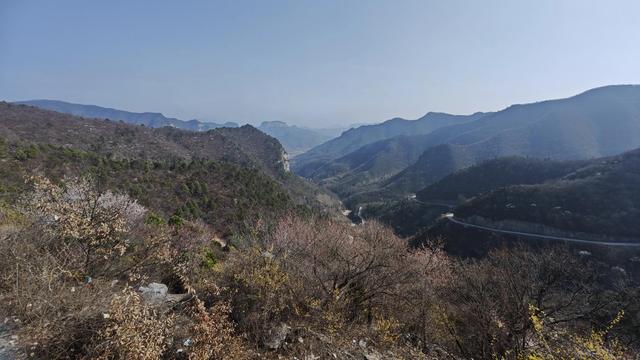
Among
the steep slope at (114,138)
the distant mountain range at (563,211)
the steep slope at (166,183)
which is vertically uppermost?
the steep slope at (114,138)

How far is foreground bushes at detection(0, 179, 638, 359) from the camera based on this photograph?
5.73m

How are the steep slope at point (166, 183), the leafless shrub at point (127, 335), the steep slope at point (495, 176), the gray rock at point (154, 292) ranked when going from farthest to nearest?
1. the steep slope at point (495, 176)
2. the steep slope at point (166, 183)
3. the gray rock at point (154, 292)
4. the leafless shrub at point (127, 335)

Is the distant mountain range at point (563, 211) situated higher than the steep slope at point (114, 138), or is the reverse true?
the steep slope at point (114, 138)

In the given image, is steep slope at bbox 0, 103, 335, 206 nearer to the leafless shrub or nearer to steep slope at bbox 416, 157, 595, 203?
the leafless shrub

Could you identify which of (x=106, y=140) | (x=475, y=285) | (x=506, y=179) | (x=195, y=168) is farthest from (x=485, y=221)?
(x=106, y=140)

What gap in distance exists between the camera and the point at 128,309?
5.50m

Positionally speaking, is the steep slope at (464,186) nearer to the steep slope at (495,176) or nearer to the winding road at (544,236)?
the steep slope at (495,176)

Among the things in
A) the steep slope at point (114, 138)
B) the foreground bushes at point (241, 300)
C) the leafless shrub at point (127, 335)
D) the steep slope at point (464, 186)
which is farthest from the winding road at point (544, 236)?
the leafless shrub at point (127, 335)

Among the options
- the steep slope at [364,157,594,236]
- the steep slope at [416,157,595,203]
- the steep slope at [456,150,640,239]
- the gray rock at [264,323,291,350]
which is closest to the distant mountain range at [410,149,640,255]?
the steep slope at [456,150,640,239]

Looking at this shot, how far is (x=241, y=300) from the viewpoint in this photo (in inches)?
320

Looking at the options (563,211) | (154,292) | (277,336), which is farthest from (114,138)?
(563,211)

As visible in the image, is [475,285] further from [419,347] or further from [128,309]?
[128,309]

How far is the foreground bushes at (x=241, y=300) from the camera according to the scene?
18.8ft

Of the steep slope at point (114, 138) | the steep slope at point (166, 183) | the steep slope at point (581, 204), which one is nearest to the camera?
the steep slope at point (166, 183)
